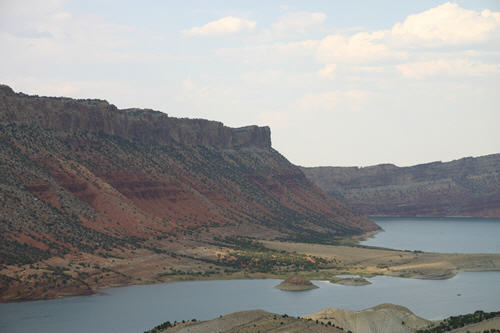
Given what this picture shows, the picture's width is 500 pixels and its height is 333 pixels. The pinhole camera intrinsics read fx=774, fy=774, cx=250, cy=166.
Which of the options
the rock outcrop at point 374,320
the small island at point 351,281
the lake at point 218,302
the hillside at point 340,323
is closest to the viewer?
the hillside at point 340,323

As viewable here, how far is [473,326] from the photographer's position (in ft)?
242

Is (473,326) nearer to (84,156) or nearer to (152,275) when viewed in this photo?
(152,275)

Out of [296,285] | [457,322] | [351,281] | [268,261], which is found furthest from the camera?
[268,261]

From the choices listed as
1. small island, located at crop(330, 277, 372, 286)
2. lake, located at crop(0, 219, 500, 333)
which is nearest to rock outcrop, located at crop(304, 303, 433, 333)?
lake, located at crop(0, 219, 500, 333)

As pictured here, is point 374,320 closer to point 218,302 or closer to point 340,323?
point 340,323

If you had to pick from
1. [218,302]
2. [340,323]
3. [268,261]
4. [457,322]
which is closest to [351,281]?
[268,261]

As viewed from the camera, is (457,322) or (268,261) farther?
(268,261)

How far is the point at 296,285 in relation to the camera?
401 feet

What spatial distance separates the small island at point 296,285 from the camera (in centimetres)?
12138

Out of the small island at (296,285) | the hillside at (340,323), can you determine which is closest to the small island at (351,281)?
the small island at (296,285)

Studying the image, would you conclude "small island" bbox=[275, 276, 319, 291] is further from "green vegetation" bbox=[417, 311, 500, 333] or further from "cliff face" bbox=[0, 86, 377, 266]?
"green vegetation" bbox=[417, 311, 500, 333]

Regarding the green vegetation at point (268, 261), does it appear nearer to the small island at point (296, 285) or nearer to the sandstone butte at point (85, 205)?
the sandstone butte at point (85, 205)

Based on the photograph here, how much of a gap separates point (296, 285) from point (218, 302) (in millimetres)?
16855

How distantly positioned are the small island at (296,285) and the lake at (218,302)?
1.70 m
